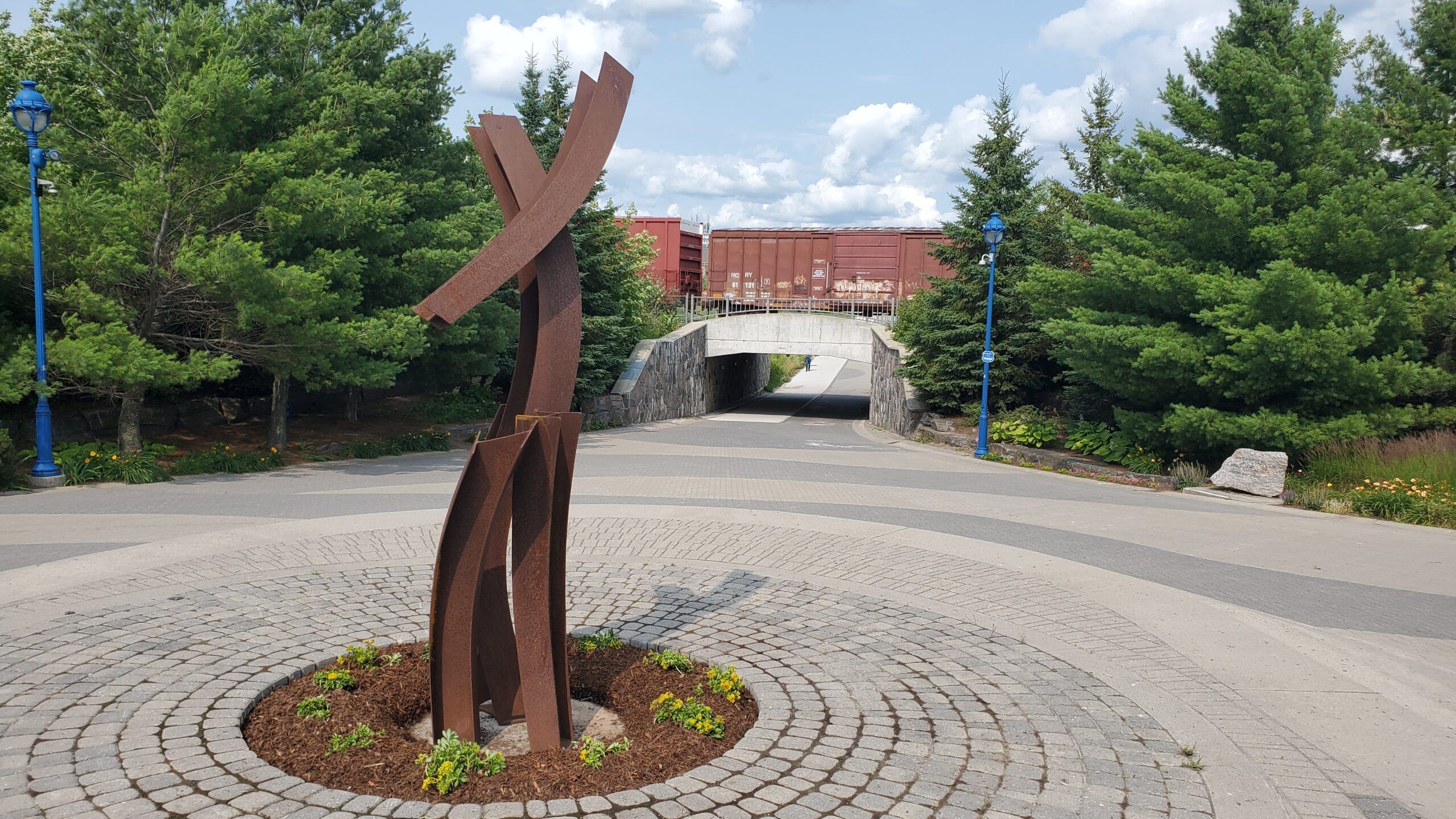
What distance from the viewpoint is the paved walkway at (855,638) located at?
4359 millimetres

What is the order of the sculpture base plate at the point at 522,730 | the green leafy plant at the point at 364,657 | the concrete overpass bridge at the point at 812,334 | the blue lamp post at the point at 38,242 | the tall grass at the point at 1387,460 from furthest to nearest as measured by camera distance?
the concrete overpass bridge at the point at 812,334 < the tall grass at the point at 1387,460 < the blue lamp post at the point at 38,242 < the green leafy plant at the point at 364,657 < the sculpture base plate at the point at 522,730

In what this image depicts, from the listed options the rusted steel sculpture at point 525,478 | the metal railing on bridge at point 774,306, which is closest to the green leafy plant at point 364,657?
the rusted steel sculpture at point 525,478

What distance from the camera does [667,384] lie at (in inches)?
1101

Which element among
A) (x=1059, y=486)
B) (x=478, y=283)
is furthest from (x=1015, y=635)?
(x=1059, y=486)

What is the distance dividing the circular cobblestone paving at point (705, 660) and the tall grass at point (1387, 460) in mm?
10141

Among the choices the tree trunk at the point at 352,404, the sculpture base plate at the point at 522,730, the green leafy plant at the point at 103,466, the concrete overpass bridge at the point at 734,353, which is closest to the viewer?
the sculpture base plate at the point at 522,730

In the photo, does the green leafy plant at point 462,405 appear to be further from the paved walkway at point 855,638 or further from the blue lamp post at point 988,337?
the blue lamp post at point 988,337

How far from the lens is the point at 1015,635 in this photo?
675cm

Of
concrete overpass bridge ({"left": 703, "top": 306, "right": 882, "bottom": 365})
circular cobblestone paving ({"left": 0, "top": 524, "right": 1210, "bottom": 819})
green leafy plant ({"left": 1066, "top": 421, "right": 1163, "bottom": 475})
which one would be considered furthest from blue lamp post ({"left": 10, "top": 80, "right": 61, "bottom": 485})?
concrete overpass bridge ({"left": 703, "top": 306, "right": 882, "bottom": 365})

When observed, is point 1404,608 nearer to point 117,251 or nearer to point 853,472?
point 853,472

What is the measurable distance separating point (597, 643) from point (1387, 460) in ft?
43.6

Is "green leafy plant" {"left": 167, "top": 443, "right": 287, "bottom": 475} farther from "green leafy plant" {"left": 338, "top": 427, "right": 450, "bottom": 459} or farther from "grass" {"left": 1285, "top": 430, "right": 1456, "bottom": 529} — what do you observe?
"grass" {"left": 1285, "top": 430, "right": 1456, "bottom": 529}

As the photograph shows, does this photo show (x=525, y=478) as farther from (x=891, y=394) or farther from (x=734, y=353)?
(x=734, y=353)

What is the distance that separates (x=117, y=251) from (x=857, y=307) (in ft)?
86.1
